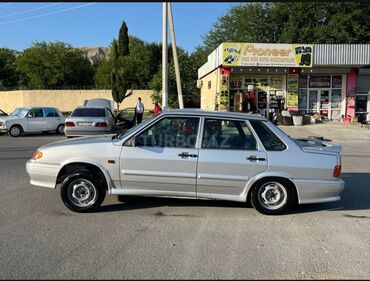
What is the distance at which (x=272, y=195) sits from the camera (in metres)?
6.30

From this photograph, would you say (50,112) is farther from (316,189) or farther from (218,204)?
(316,189)

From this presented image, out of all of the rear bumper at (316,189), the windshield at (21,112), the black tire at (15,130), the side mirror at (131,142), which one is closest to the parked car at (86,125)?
the black tire at (15,130)

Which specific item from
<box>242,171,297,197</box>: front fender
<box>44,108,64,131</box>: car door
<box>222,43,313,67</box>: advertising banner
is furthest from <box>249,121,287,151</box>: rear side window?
<box>222,43,313,67</box>: advertising banner

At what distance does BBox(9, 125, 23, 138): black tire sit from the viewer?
64.4 feet

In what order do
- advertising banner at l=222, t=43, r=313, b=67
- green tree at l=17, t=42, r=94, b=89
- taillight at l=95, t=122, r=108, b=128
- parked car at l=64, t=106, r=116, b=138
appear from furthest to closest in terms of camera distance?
green tree at l=17, t=42, r=94, b=89
advertising banner at l=222, t=43, r=313, b=67
taillight at l=95, t=122, r=108, b=128
parked car at l=64, t=106, r=116, b=138

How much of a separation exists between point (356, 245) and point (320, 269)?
3.28 ft

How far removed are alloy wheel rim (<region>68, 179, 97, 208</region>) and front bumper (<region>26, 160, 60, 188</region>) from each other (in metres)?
0.31

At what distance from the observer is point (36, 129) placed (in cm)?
2033

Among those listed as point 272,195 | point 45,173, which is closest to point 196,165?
point 272,195

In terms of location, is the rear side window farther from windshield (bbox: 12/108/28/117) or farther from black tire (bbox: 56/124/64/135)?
black tire (bbox: 56/124/64/135)

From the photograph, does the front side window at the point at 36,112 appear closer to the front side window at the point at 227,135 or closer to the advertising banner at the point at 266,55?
the advertising banner at the point at 266,55

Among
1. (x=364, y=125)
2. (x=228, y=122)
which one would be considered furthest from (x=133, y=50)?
(x=228, y=122)

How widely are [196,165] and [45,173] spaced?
228 centimetres

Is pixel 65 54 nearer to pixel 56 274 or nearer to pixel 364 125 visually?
pixel 364 125
